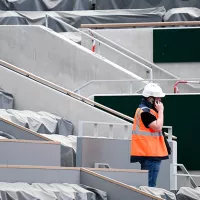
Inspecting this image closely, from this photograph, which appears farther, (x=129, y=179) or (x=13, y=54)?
(x=13, y=54)

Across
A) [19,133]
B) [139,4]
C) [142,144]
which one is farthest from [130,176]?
[139,4]

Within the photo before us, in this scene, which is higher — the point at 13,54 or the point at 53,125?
the point at 13,54

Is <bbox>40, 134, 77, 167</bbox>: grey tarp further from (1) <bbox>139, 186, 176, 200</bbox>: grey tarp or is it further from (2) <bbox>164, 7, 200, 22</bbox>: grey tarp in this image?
(2) <bbox>164, 7, 200, 22</bbox>: grey tarp

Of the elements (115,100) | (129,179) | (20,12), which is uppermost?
(20,12)

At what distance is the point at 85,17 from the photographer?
2680cm

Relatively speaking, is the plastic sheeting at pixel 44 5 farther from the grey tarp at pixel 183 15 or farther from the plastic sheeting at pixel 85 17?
the grey tarp at pixel 183 15

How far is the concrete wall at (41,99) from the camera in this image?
66.9 ft

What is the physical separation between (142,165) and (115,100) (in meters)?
4.30

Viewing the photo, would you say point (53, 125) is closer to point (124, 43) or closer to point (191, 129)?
point (191, 129)

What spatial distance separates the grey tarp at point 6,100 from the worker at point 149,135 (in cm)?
382

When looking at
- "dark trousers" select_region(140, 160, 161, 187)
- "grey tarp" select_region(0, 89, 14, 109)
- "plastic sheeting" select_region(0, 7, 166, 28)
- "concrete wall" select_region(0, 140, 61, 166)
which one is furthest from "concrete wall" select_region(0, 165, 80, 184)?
"plastic sheeting" select_region(0, 7, 166, 28)

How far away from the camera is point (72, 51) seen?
2284cm

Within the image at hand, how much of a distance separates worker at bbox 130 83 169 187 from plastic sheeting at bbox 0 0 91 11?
11449mm

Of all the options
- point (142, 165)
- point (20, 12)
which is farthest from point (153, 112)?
point (20, 12)
